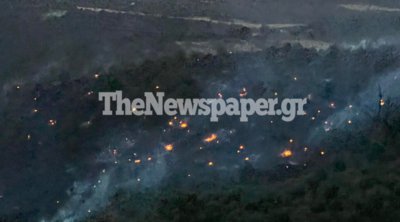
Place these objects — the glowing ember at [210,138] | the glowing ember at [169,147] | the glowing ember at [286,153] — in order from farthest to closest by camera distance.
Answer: the glowing ember at [210,138]
the glowing ember at [169,147]
the glowing ember at [286,153]

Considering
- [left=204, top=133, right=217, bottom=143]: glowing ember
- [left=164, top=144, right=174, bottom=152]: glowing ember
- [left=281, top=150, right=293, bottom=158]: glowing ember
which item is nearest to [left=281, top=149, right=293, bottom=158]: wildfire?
[left=281, top=150, right=293, bottom=158]: glowing ember

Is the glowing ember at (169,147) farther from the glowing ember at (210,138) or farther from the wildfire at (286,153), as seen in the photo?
the wildfire at (286,153)

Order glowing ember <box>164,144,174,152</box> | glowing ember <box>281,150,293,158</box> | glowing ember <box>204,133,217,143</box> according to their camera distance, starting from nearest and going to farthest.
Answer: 1. glowing ember <box>281,150,293,158</box>
2. glowing ember <box>164,144,174,152</box>
3. glowing ember <box>204,133,217,143</box>

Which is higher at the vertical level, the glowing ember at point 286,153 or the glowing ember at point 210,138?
the glowing ember at point 210,138

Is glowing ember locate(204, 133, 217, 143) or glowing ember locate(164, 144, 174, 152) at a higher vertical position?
glowing ember locate(204, 133, 217, 143)

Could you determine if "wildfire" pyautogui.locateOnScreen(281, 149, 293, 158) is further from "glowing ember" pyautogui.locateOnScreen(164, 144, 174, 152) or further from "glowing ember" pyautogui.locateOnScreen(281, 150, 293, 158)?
"glowing ember" pyautogui.locateOnScreen(164, 144, 174, 152)

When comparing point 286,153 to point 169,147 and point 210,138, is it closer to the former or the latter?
point 210,138

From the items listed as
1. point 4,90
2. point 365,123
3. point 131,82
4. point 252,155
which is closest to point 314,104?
point 365,123

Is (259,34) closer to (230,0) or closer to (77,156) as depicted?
(230,0)

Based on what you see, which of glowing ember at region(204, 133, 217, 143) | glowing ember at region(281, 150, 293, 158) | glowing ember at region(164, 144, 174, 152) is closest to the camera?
glowing ember at region(281, 150, 293, 158)

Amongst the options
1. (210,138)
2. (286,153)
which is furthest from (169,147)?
(286,153)

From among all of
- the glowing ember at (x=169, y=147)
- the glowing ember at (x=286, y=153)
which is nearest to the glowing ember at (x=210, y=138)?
the glowing ember at (x=169, y=147)
